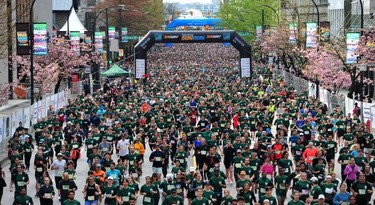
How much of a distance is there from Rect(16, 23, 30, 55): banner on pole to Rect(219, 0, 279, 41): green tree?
58.8m

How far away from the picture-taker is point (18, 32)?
38.0m

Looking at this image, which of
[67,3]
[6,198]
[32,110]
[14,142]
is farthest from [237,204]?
[67,3]

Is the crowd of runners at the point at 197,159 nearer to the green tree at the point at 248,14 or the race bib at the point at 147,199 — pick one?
the race bib at the point at 147,199

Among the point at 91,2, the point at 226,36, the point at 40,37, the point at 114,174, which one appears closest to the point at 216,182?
the point at 114,174

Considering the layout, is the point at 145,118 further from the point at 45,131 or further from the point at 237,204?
the point at 237,204

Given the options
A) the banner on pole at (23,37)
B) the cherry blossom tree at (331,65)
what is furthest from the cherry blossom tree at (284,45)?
the banner on pole at (23,37)

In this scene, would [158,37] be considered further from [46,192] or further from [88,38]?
[46,192]

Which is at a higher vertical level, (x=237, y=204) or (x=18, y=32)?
(x=18, y=32)

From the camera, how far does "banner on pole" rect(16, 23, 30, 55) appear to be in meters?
37.8

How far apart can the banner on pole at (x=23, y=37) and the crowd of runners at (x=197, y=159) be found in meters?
3.15

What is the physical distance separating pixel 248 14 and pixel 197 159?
79479 mm

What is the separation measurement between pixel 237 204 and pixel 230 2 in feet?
318

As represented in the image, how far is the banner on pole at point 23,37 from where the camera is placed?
3778 cm

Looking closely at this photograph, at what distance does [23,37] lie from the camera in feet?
125
